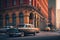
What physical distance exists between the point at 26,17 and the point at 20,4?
4.59 m

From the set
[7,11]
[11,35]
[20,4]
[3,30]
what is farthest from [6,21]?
[11,35]

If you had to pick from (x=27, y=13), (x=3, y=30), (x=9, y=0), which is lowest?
(x=3, y=30)

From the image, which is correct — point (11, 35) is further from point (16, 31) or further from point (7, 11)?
point (7, 11)

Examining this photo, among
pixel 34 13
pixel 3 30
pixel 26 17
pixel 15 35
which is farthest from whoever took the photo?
pixel 34 13

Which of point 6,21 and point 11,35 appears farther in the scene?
point 6,21

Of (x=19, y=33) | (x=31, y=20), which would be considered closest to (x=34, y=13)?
(x=31, y=20)

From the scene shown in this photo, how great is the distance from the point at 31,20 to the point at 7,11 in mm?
7814

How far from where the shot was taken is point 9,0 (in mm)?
60000

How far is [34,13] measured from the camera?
58281 mm

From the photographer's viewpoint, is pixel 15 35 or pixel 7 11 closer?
pixel 15 35

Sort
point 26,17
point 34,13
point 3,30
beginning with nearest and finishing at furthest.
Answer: point 3,30, point 26,17, point 34,13

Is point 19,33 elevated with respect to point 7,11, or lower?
lower

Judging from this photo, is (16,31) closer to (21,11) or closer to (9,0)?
(21,11)

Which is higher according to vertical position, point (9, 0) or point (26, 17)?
point (9, 0)
